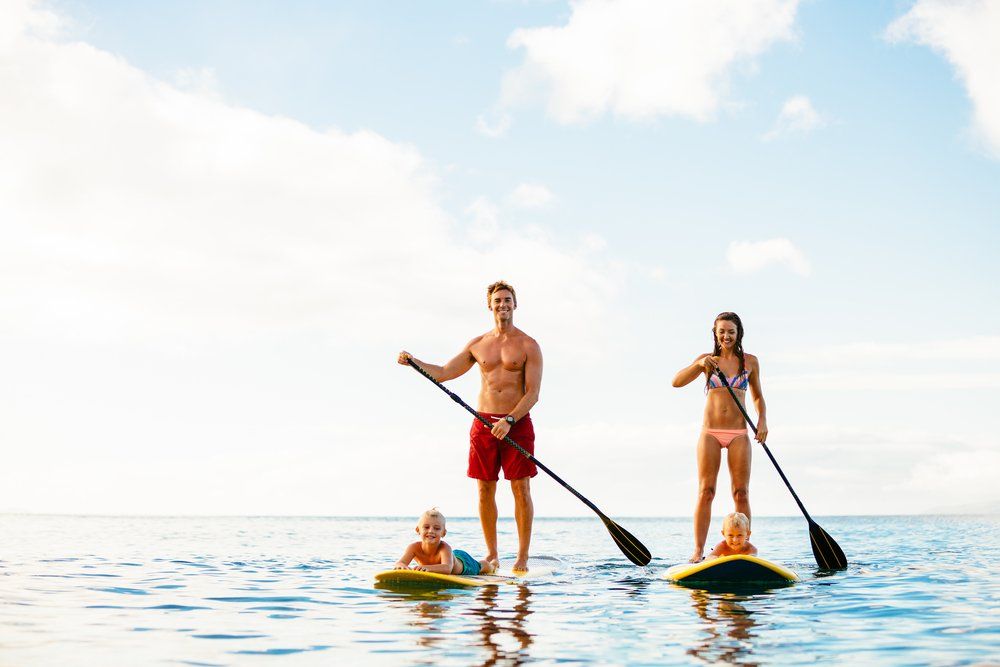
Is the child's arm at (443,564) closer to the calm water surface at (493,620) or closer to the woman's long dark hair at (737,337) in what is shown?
the calm water surface at (493,620)

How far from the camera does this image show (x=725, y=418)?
34.9 feet

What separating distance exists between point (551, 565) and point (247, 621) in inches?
188

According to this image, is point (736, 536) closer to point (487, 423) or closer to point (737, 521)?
point (737, 521)

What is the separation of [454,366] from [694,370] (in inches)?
103

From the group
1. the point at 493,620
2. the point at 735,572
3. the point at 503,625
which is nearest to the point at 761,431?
the point at 735,572

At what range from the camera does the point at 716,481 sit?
10.6 m

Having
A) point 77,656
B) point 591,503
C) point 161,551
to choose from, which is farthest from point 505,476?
point 161,551

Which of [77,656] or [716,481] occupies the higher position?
[716,481]

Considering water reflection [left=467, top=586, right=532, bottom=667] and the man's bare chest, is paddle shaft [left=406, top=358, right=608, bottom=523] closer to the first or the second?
the man's bare chest

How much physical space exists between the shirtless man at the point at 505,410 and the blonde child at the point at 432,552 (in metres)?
1.10

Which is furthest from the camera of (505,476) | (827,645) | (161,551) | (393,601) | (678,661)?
(161,551)

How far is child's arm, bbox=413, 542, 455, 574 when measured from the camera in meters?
8.55

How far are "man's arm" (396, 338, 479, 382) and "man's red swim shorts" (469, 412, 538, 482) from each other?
0.61 metres

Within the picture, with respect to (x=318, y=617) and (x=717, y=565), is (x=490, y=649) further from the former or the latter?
(x=717, y=565)
